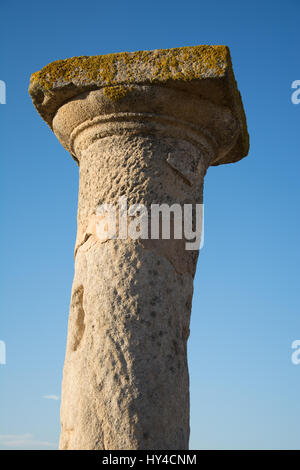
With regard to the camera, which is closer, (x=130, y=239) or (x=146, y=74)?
(x=130, y=239)

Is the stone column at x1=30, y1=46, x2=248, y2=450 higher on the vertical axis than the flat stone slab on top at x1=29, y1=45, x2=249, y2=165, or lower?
lower

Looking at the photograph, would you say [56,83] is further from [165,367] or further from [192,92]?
[165,367]

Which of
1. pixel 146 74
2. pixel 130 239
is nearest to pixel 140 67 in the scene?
pixel 146 74

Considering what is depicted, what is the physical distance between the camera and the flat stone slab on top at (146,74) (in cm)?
368

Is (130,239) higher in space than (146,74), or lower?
lower

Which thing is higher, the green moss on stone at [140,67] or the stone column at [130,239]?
the green moss on stone at [140,67]

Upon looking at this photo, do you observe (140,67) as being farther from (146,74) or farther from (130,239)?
(130,239)

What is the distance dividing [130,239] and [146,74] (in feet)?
3.63

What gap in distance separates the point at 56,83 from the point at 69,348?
1827 millimetres

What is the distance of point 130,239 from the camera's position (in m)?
3.62

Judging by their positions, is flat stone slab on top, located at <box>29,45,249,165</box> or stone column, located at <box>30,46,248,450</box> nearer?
stone column, located at <box>30,46,248,450</box>

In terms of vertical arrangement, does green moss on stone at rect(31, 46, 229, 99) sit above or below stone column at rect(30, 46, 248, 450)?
above

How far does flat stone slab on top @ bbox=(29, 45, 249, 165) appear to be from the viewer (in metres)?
3.68
